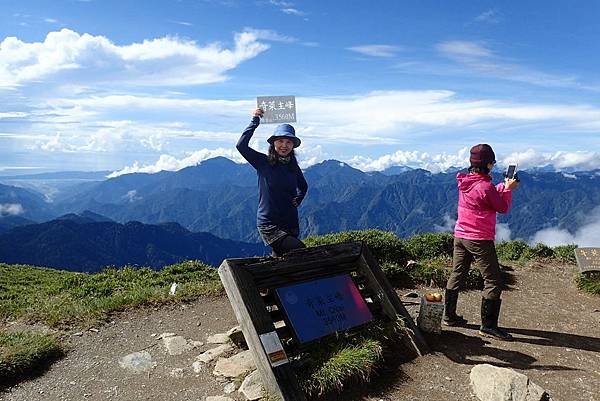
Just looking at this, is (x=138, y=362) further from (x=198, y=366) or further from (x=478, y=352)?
(x=478, y=352)

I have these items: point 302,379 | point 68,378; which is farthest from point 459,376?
point 68,378

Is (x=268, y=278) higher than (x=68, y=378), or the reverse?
(x=268, y=278)

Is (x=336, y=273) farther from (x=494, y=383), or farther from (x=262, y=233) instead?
(x=494, y=383)

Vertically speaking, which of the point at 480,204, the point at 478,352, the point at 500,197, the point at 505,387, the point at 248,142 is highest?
the point at 248,142

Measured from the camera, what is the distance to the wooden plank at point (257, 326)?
6074 mm

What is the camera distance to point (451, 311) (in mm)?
8930

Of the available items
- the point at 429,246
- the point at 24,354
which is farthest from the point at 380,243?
the point at 24,354

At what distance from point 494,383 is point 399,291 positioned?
5.52 metres

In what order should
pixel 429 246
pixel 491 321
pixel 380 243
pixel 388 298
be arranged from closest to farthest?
pixel 388 298 → pixel 491 321 → pixel 380 243 → pixel 429 246

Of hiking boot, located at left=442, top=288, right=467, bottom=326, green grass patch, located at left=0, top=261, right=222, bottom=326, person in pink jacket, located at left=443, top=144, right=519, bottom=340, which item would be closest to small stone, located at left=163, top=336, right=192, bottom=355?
green grass patch, located at left=0, top=261, right=222, bottom=326

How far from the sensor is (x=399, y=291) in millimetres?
11805

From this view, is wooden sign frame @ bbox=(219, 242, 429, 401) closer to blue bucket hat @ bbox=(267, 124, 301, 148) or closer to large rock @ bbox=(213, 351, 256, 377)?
large rock @ bbox=(213, 351, 256, 377)

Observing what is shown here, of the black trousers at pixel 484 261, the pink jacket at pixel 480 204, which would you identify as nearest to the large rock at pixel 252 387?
the black trousers at pixel 484 261

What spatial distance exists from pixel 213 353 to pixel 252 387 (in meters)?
1.69
